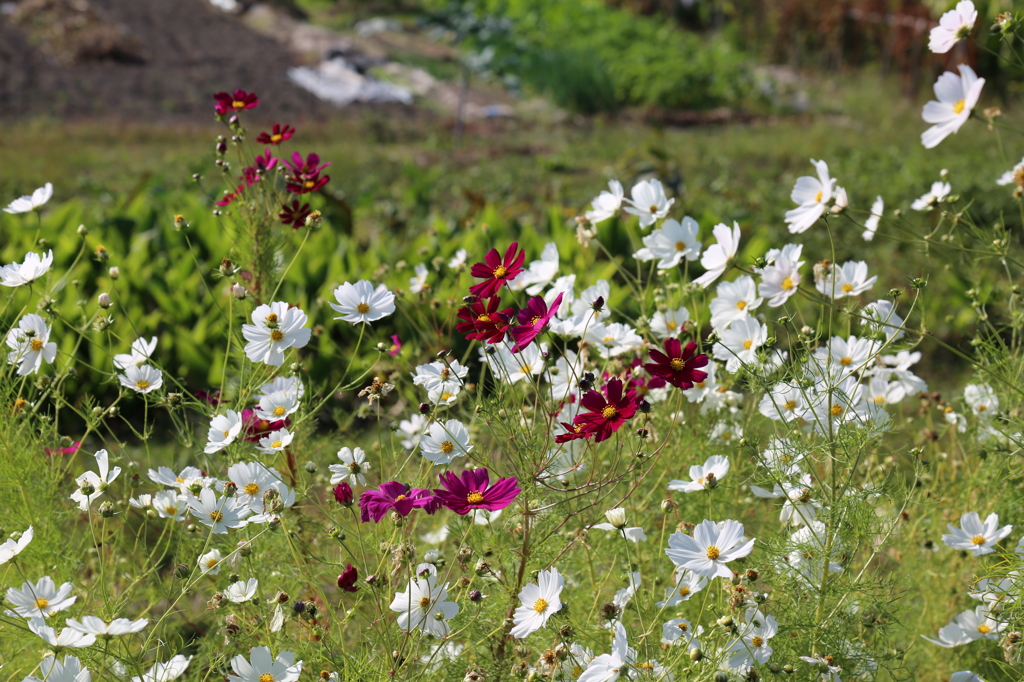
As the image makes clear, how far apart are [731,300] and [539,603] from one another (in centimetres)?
70

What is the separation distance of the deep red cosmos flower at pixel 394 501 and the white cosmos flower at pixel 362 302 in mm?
275

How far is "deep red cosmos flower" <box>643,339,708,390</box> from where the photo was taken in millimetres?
1218

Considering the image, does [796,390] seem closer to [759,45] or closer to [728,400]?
[728,400]

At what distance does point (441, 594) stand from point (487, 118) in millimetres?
9480

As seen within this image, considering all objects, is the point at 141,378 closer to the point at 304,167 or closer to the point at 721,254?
the point at 304,167

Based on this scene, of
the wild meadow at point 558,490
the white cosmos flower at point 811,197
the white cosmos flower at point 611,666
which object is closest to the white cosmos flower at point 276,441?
the wild meadow at point 558,490

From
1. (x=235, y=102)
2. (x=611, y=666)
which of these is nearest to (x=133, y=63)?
(x=235, y=102)

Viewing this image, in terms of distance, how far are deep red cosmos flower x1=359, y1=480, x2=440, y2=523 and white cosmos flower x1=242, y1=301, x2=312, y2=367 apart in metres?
0.26

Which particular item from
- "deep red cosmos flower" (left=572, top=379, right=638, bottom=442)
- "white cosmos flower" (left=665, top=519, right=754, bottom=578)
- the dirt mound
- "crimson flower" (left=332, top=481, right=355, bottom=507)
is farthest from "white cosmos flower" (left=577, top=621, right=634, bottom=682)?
A: the dirt mound

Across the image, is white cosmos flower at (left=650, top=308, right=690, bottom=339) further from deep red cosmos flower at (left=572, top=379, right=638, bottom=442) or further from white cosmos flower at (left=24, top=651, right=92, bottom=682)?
white cosmos flower at (left=24, top=651, right=92, bottom=682)

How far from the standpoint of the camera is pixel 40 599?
3.55 ft

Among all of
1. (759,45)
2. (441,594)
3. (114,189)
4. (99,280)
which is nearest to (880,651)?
(441,594)

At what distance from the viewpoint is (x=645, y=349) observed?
64.3 inches

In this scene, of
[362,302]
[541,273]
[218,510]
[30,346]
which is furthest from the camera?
[541,273]
